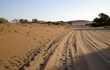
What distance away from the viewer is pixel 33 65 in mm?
4426

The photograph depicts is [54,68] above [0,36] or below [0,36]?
below

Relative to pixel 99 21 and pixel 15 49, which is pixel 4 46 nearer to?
pixel 15 49

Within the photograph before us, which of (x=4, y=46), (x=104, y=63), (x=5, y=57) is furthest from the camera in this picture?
(x=4, y=46)

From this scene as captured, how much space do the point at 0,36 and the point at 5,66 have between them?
3.42 metres

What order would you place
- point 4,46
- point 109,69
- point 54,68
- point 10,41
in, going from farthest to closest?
1. point 10,41
2. point 4,46
3. point 54,68
4. point 109,69

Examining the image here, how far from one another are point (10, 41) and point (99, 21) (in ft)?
173

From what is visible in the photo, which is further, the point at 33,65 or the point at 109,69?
the point at 33,65

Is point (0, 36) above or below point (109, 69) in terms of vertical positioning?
above

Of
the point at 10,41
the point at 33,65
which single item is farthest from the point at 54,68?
the point at 10,41

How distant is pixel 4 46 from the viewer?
21.0 ft

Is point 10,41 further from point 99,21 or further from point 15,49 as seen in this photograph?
point 99,21

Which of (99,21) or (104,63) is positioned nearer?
(104,63)

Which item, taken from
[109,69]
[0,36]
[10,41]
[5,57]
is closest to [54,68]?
[109,69]

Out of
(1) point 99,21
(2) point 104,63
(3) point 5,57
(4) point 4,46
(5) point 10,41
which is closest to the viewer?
(2) point 104,63
